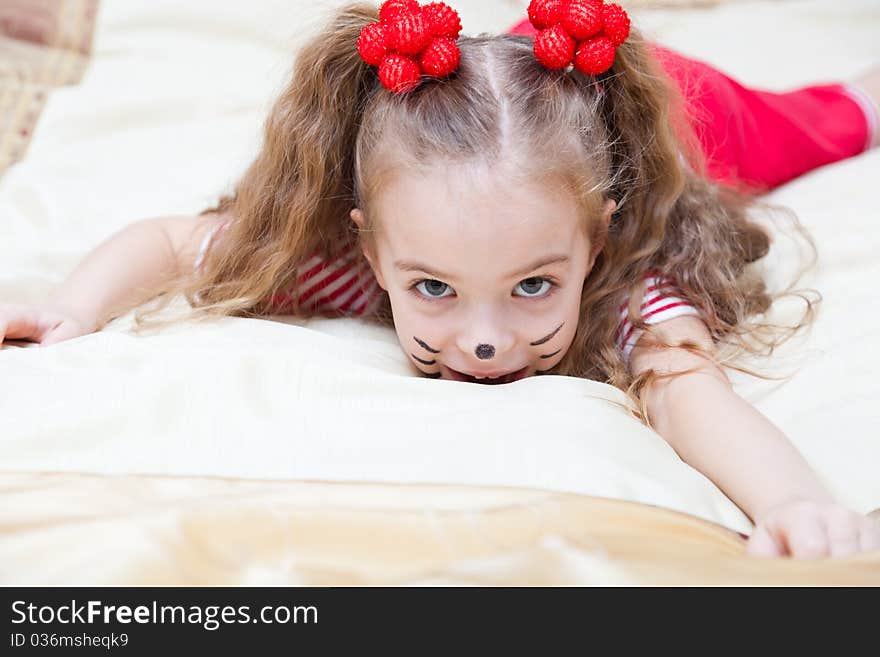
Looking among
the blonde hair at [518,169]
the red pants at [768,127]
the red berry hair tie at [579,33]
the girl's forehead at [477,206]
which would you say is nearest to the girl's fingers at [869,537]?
the blonde hair at [518,169]

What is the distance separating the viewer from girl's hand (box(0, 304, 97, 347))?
3.67 feet

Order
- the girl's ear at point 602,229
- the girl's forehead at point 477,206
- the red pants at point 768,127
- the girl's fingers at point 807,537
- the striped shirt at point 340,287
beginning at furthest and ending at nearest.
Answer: the red pants at point 768,127 < the striped shirt at point 340,287 < the girl's ear at point 602,229 < the girl's forehead at point 477,206 < the girl's fingers at point 807,537

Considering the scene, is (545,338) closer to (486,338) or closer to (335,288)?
(486,338)

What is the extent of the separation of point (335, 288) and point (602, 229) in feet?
1.08

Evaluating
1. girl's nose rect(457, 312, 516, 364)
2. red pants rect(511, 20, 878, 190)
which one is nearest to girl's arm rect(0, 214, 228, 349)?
girl's nose rect(457, 312, 516, 364)

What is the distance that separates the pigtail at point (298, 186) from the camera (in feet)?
3.69

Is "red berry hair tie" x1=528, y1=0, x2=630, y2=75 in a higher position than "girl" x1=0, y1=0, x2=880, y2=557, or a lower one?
higher

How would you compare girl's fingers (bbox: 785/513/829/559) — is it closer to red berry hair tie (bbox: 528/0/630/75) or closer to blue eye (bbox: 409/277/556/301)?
blue eye (bbox: 409/277/556/301)

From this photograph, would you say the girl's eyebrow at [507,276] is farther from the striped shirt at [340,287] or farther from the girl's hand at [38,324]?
the girl's hand at [38,324]

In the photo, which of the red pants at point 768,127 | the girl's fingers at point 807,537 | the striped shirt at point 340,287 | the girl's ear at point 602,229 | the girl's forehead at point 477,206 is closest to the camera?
the girl's fingers at point 807,537

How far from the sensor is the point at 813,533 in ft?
2.63

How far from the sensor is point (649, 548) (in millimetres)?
749

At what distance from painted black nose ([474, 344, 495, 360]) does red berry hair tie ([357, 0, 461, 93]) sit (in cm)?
27
